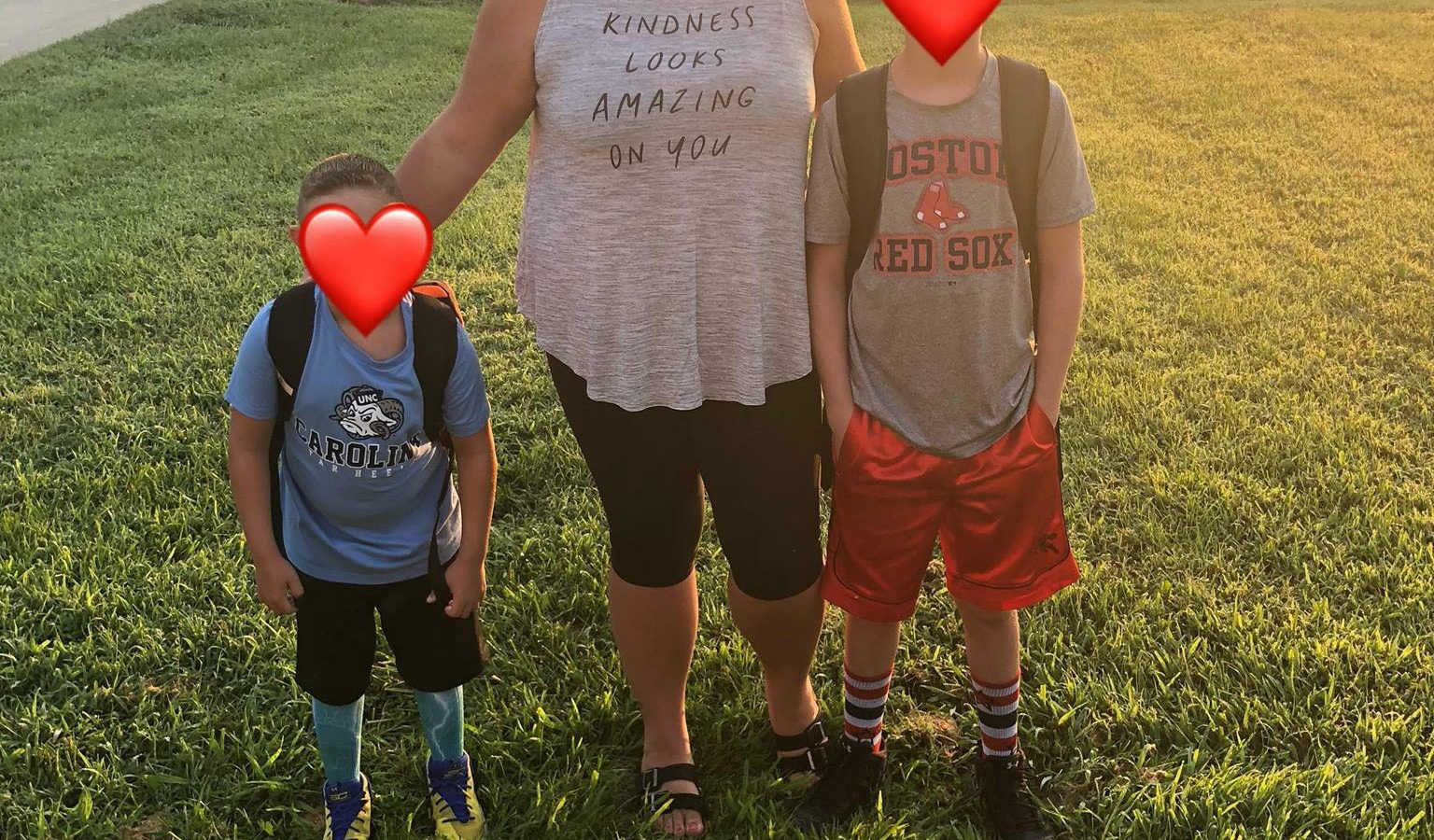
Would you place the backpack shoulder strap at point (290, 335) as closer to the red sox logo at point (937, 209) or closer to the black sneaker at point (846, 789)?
the red sox logo at point (937, 209)

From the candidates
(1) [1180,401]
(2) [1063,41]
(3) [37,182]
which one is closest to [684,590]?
(1) [1180,401]

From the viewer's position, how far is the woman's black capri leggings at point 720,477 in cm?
201

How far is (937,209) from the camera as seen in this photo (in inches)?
75.8

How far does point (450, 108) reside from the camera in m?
2.00

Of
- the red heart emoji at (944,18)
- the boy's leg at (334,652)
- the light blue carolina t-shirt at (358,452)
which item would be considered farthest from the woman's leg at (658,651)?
the red heart emoji at (944,18)

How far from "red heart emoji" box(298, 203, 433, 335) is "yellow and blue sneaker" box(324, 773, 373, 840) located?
1.06 m

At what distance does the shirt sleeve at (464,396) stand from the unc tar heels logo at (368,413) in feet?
0.30

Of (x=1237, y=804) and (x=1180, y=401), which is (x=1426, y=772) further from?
(x=1180, y=401)

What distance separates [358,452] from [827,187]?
3.04 feet

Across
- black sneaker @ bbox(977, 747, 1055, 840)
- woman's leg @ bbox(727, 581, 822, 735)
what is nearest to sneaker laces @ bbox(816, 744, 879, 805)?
woman's leg @ bbox(727, 581, 822, 735)

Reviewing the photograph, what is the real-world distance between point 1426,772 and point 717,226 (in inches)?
75.0

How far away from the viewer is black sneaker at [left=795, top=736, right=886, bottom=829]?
239 centimetres

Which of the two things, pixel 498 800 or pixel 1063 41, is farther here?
pixel 1063 41

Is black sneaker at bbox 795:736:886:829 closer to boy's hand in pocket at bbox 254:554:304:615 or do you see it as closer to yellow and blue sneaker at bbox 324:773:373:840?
yellow and blue sneaker at bbox 324:773:373:840
